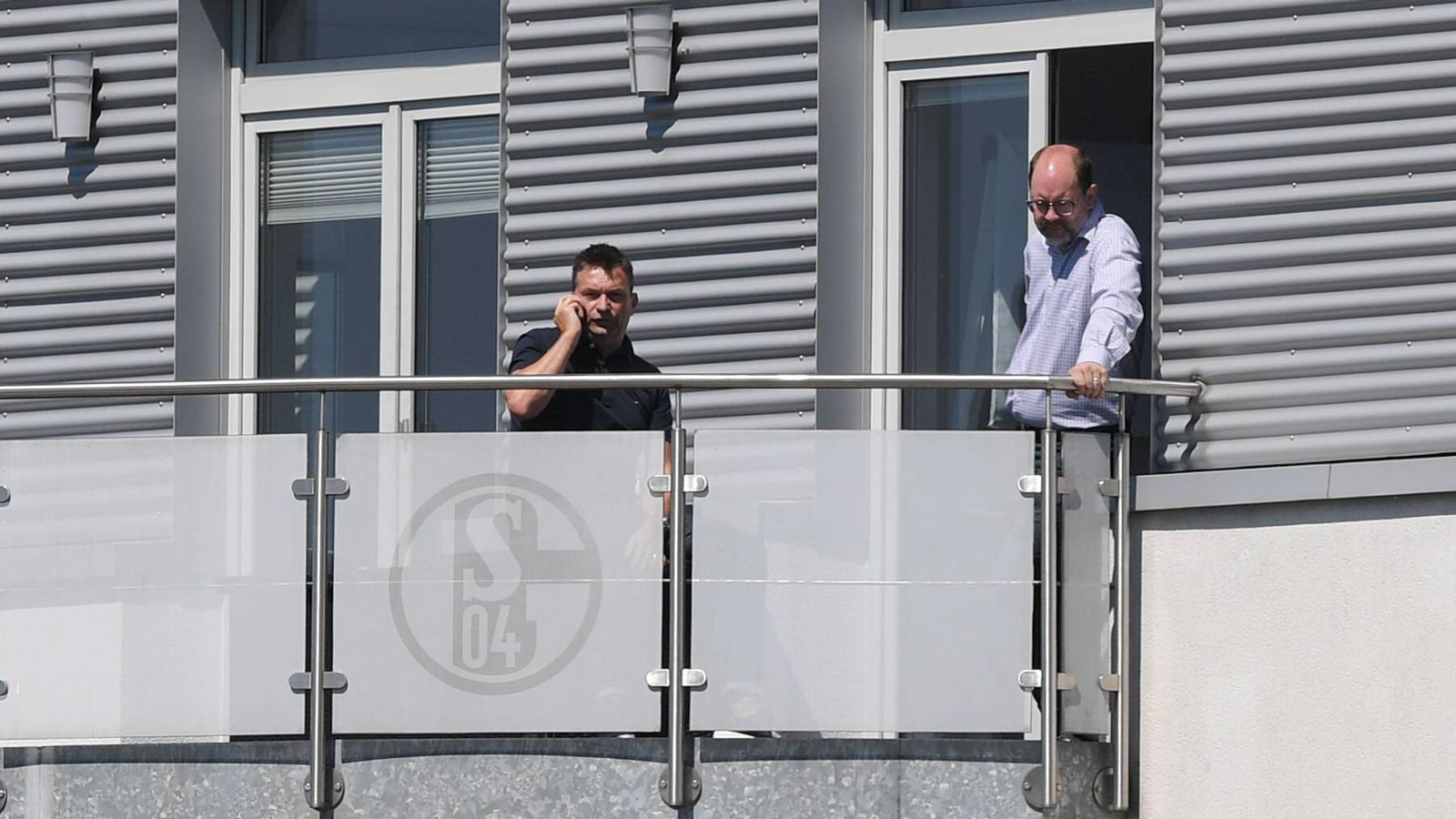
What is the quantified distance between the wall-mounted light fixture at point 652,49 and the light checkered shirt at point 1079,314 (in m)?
1.71

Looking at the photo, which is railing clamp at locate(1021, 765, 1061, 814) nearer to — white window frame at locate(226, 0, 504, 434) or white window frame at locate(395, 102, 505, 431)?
white window frame at locate(226, 0, 504, 434)

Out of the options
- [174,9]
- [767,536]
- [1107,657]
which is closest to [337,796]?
[767,536]

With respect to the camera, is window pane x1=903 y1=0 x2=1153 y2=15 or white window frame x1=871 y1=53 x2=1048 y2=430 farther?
white window frame x1=871 y1=53 x2=1048 y2=430

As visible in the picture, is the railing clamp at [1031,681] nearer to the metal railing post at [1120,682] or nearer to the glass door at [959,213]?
the metal railing post at [1120,682]

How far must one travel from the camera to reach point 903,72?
9477 mm

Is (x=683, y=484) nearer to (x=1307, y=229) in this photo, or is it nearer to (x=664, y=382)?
(x=664, y=382)

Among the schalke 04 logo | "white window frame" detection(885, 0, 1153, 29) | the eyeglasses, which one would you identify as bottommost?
the schalke 04 logo

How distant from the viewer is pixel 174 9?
33.3 feet

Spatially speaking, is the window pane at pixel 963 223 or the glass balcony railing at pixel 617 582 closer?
the glass balcony railing at pixel 617 582

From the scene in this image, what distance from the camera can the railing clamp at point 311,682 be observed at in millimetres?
7836

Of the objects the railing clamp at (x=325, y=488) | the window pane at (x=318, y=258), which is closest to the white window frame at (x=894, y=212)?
the window pane at (x=318, y=258)

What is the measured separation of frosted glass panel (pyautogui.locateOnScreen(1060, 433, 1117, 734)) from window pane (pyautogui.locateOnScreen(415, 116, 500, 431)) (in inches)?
114

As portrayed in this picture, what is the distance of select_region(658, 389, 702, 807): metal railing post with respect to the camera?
7691 millimetres

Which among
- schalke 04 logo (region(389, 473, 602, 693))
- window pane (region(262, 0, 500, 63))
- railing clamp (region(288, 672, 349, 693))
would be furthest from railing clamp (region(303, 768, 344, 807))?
window pane (region(262, 0, 500, 63))
